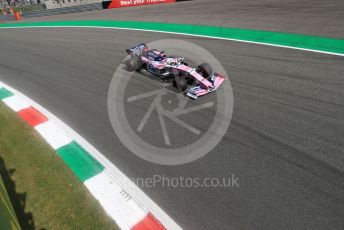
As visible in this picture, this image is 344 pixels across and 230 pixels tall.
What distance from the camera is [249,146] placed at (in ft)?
15.4

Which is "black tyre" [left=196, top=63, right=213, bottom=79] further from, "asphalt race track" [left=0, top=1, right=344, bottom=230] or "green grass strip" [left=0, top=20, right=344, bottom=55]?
"green grass strip" [left=0, top=20, right=344, bottom=55]

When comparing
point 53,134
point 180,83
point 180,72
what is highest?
point 180,72

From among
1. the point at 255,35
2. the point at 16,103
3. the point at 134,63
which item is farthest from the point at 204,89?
the point at 16,103

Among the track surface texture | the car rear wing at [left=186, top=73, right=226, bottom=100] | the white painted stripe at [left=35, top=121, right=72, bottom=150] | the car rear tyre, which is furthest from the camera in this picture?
the track surface texture

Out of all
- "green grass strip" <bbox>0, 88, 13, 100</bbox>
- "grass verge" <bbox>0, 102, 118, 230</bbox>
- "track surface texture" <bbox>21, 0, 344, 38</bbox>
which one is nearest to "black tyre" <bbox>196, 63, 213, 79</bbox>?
"grass verge" <bbox>0, 102, 118, 230</bbox>

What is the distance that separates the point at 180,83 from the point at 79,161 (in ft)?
9.42

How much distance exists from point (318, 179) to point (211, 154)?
1.57 m

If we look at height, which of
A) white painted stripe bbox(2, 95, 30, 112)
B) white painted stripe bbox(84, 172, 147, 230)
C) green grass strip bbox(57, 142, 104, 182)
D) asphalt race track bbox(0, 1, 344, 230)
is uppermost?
asphalt race track bbox(0, 1, 344, 230)

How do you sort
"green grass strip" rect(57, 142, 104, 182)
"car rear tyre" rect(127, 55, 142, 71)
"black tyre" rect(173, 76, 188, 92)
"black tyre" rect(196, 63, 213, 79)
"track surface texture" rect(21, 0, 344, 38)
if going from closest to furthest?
"green grass strip" rect(57, 142, 104, 182) < "black tyre" rect(173, 76, 188, 92) < "black tyre" rect(196, 63, 213, 79) < "car rear tyre" rect(127, 55, 142, 71) < "track surface texture" rect(21, 0, 344, 38)

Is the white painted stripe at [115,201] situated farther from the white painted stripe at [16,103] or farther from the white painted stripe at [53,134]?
the white painted stripe at [16,103]

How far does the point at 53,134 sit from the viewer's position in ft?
19.2

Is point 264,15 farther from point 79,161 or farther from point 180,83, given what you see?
point 79,161

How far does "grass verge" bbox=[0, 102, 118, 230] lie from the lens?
149 inches

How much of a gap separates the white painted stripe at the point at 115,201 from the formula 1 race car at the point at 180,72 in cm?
280
